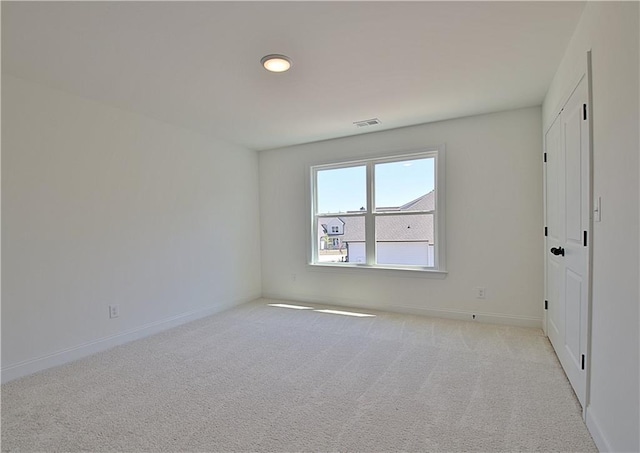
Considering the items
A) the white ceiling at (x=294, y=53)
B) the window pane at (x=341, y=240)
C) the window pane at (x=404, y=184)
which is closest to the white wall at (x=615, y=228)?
the white ceiling at (x=294, y=53)

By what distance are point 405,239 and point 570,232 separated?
2114mm

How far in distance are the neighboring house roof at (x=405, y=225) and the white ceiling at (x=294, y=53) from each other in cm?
117

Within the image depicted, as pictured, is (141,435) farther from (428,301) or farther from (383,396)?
(428,301)

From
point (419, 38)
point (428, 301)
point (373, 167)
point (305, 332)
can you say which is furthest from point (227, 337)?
point (419, 38)

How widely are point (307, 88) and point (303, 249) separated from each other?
2.61m

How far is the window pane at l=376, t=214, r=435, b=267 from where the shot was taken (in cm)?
420

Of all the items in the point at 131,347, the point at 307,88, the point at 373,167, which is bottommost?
the point at 131,347

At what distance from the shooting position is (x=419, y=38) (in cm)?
216

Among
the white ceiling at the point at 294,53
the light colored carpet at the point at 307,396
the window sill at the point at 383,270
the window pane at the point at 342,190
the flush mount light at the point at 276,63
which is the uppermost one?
the white ceiling at the point at 294,53

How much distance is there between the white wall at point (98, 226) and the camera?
2.64 metres

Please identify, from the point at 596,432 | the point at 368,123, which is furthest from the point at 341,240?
the point at 596,432

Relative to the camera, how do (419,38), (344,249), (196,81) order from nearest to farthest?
(419,38) → (196,81) → (344,249)

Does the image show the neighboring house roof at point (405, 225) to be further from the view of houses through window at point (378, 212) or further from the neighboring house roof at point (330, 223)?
the neighboring house roof at point (330, 223)

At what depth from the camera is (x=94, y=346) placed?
3.13 metres
